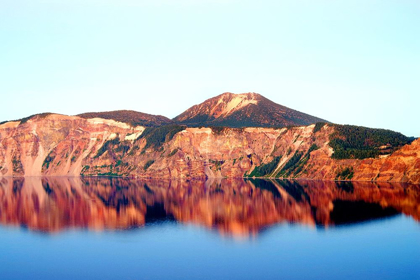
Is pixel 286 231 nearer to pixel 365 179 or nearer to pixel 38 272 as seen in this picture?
pixel 38 272

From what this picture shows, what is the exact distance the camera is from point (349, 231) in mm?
93625

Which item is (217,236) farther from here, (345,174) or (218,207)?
(345,174)

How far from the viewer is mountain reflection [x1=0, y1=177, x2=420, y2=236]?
107m

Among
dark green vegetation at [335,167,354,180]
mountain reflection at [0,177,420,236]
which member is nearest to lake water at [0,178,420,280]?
mountain reflection at [0,177,420,236]

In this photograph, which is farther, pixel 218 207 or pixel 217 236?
pixel 218 207

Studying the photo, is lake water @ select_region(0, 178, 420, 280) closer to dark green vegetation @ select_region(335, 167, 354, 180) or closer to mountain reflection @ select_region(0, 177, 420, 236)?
mountain reflection @ select_region(0, 177, 420, 236)

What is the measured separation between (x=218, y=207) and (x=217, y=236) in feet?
122

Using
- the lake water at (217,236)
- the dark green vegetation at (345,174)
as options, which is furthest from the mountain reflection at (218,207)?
the dark green vegetation at (345,174)

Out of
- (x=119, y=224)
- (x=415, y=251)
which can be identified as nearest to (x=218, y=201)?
(x=119, y=224)

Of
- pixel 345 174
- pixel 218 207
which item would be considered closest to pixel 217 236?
pixel 218 207

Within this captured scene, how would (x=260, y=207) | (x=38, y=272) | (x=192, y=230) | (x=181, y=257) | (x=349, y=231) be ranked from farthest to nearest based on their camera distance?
1. (x=260, y=207)
2. (x=192, y=230)
3. (x=349, y=231)
4. (x=181, y=257)
5. (x=38, y=272)

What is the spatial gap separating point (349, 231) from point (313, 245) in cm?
1447

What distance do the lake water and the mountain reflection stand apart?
0.87ft

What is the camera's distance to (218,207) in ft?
428
